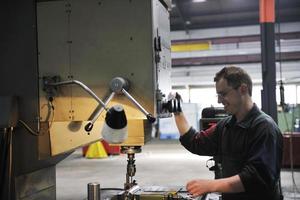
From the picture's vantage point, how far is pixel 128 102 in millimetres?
1258

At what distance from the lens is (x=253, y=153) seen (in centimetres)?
119

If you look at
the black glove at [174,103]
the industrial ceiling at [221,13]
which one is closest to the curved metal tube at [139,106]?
the black glove at [174,103]

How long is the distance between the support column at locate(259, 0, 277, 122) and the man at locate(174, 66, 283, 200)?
A: 9.26 feet

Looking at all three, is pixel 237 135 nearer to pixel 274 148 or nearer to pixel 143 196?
pixel 274 148

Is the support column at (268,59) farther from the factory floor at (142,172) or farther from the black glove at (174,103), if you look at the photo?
the black glove at (174,103)

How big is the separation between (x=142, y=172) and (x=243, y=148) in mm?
4458

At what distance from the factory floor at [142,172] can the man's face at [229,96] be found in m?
2.57

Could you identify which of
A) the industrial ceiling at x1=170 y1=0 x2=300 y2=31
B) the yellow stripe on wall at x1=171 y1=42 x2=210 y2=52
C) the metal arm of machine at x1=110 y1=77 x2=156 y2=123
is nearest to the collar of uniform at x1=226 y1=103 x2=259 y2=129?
the metal arm of machine at x1=110 y1=77 x2=156 y2=123

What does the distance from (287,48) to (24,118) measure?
6797 mm

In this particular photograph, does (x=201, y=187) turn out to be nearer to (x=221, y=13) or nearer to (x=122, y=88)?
(x=122, y=88)

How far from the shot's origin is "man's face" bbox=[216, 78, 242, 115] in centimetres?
127

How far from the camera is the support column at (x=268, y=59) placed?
13.3 feet

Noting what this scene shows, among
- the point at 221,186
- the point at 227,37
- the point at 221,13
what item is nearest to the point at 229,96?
the point at 221,186

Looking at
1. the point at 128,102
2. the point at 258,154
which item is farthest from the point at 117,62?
the point at 258,154
